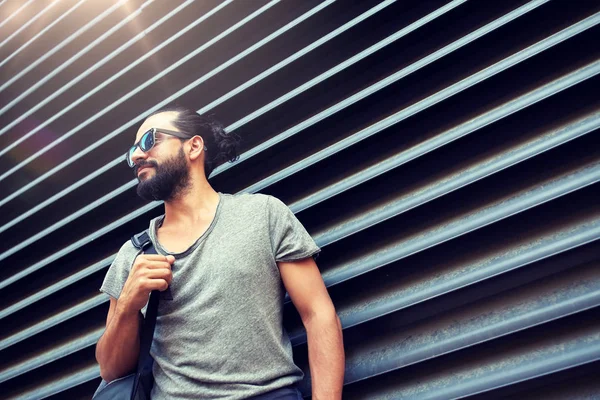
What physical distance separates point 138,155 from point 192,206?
0.41m

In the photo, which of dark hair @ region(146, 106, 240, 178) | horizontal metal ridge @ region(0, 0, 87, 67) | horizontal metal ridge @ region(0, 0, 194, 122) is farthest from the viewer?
horizontal metal ridge @ region(0, 0, 87, 67)

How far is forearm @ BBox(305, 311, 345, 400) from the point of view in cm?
164

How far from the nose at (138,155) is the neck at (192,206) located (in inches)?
10.7

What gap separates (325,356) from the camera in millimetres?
1683

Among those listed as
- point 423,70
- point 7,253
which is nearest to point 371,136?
point 423,70

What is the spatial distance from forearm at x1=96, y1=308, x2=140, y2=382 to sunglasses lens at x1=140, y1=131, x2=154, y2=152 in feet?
2.74

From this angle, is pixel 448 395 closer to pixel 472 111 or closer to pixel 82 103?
pixel 472 111

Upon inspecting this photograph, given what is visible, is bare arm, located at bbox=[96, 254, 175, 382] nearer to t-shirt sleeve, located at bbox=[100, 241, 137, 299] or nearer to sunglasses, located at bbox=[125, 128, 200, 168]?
t-shirt sleeve, located at bbox=[100, 241, 137, 299]

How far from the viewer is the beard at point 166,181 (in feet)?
7.09

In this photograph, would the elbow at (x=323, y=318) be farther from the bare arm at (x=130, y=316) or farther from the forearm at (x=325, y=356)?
the bare arm at (x=130, y=316)

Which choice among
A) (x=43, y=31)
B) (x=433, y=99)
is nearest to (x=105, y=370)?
(x=433, y=99)

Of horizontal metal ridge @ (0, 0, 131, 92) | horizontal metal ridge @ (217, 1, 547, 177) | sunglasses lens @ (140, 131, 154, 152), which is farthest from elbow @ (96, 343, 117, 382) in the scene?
horizontal metal ridge @ (0, 0, 131, 92)

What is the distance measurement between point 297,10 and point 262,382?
1.89 m

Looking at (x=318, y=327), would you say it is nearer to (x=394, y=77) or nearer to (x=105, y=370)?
(x=105, y=370)
